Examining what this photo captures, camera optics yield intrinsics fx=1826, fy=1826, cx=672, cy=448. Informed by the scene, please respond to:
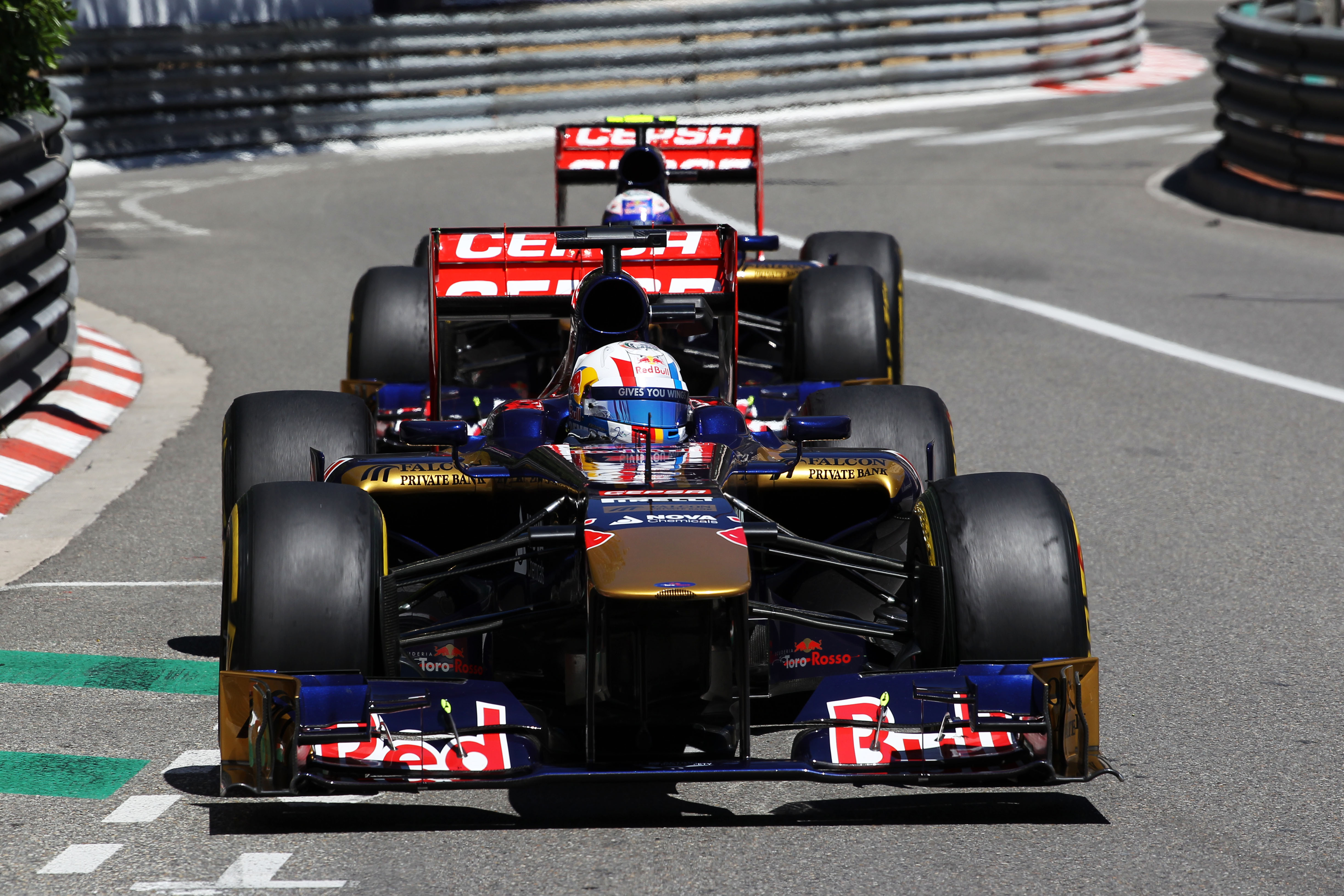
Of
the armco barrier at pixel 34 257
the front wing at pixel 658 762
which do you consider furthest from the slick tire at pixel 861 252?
the front wing at pixel 658 762

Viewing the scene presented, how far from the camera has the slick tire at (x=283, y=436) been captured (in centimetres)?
634

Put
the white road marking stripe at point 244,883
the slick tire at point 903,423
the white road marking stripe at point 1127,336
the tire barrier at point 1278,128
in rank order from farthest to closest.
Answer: the tire barrier at point 1278,128
the white road marking stripe at point 1127,336
the slick tire at point 903,423
the white road marking stripe at point 244,883

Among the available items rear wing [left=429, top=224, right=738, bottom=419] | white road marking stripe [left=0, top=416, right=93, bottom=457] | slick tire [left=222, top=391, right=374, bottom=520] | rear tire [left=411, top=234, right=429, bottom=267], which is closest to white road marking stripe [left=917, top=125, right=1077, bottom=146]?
rear tire [left=411, top=234, right=429, bottom=267]

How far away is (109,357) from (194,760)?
6704 millimetres

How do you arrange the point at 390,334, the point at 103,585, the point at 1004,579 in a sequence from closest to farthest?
the point at 1004,579 < the point at 103,585 < the point at 390,334

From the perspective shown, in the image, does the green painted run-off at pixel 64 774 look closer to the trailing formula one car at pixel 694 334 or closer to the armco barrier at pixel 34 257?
the trailing formula one car at pixel 694 334

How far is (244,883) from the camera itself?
4281mm

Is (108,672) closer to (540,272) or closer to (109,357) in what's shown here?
(540,272)

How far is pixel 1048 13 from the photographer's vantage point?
28.2 meters

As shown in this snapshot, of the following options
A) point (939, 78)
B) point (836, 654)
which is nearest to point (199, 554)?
point (836, 654)

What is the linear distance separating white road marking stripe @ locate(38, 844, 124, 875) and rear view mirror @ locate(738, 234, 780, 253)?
5662 millimetres

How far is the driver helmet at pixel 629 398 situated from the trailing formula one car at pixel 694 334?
1.41 metres

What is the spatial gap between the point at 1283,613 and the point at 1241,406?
3743 millimetres

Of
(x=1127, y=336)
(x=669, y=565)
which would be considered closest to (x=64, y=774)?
(x=669, y=565)
